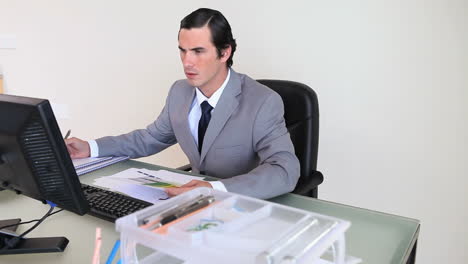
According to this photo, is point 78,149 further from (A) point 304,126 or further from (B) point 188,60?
(A) point 304,126

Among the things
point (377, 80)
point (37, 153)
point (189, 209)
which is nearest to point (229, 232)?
point (189, 209)

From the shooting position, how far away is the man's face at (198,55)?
1480 mm

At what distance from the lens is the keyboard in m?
1.01

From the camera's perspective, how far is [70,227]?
1000mm

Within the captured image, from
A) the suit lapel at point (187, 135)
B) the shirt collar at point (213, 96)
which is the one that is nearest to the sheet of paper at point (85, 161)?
the suit lapel at point (187, 135)

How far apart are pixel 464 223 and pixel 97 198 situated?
159cm

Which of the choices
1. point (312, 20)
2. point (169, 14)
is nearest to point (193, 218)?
point (312, 20)

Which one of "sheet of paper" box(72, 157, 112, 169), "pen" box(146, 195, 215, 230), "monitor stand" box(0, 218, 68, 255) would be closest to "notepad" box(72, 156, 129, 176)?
"sheet of paper" box(72, 157, 112, 169)

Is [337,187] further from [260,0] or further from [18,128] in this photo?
[18,128]

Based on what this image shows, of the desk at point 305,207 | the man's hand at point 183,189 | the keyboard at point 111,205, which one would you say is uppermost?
the man's hand at point 183,189

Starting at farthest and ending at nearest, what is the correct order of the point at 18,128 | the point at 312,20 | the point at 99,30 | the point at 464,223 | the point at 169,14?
the point at 99,30
the point at 169,14
the point at 312,20
the point at 464,223
the point at 18,128

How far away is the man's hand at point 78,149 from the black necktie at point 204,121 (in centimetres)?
41

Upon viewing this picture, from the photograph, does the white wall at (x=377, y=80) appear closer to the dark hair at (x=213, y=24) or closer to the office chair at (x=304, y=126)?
the office chair at (x=304, y=126)

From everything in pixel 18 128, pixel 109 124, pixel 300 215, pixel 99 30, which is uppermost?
pixel 99 30
